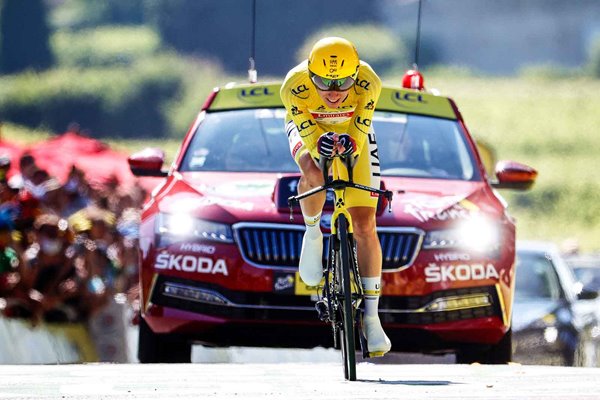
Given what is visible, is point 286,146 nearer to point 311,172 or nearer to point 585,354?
point 311,172

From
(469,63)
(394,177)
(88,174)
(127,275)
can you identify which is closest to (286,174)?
(394,177)

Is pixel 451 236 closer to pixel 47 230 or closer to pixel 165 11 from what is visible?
pixel 47 230

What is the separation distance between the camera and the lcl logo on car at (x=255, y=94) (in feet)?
39.1

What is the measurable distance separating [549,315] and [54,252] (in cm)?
458

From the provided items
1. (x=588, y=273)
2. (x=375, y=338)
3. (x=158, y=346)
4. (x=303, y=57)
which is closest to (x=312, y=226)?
(x=375, y=338)

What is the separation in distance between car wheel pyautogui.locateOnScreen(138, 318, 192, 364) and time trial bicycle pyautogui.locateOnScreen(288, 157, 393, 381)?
1.67m

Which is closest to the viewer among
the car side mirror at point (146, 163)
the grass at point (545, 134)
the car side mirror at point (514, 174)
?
the car side mirror at point (146, 163)

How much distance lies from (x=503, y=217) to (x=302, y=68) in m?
1.97

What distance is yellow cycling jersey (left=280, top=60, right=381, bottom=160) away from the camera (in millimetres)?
9344

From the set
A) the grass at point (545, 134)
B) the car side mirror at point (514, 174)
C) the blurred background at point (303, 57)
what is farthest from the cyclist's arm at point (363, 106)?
the grass at point (545, 134)

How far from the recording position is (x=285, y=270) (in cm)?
1047

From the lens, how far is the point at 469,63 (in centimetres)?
7288

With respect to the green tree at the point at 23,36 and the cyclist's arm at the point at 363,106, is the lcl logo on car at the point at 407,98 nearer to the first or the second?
the cyclist's arm at the point at 363,106

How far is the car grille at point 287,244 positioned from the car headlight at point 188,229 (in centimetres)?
9
